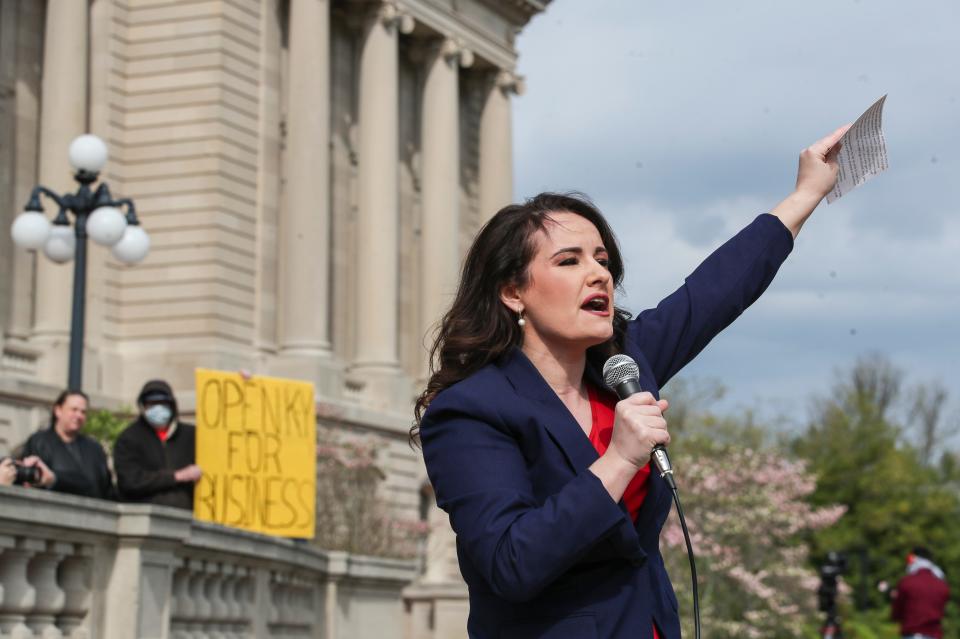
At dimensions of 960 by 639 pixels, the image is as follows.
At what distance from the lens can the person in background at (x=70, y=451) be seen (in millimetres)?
12945

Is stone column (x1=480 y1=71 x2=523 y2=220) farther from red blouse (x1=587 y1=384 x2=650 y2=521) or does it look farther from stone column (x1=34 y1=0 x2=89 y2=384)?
red blouse (x1=587 y1=384 x2=650 y2=521)

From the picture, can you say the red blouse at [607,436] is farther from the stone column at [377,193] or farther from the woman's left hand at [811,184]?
the stone column at [377,193]

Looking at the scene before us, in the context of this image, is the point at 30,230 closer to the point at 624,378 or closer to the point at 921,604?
the point at 921,604

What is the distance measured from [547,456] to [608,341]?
0.61 metres

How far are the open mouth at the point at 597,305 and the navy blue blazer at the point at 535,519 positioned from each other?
237 millimetres

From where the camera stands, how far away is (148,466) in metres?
14.6

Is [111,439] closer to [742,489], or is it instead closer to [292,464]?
[292,464]

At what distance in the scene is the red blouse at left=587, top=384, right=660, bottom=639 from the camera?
4.78 meters

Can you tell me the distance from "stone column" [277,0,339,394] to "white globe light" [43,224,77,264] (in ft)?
71.8

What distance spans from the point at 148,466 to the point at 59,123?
85.1ft

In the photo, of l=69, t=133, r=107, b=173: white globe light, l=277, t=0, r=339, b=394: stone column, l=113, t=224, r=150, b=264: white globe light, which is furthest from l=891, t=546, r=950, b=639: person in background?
l=277, t=0, r=339, b=394: stone column

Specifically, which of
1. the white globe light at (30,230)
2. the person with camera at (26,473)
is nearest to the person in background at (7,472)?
the person with camera at (26,473)

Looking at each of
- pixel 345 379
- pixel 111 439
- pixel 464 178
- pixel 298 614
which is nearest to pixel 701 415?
pixel 464 178

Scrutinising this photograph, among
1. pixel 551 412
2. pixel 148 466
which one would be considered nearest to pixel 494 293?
pixel 551 412
